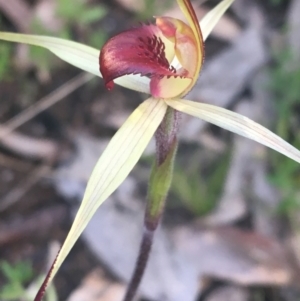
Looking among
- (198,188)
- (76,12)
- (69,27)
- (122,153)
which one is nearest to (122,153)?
(122,153)

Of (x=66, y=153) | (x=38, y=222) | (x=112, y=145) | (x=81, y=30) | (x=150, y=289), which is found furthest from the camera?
(x=81, y=30)

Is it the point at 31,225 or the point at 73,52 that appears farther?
the point at 31,225

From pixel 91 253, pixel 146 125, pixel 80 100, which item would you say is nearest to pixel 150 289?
pixel 91 253

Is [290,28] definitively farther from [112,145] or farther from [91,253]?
[112,145]

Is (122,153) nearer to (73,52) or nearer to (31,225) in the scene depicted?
(73,52)

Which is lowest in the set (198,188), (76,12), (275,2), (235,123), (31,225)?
(235,123)

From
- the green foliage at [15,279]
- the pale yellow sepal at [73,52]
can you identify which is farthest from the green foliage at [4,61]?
the pale yellow sepal at [73,52]

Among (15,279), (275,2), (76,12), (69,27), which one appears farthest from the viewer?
(275,2)

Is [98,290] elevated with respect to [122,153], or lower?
elevated
